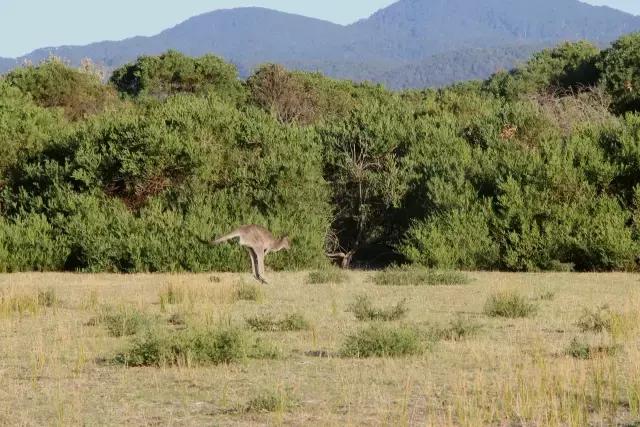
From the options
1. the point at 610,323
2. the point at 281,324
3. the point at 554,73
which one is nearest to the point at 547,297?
the point at 610,323

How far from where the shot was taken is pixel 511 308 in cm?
1550

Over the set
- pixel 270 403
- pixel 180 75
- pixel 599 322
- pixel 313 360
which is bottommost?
pixel 313 360

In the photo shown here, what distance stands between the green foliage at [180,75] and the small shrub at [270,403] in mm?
53528

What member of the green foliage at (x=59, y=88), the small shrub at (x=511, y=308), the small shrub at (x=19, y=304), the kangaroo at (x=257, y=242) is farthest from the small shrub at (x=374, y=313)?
the green foliage at (x=59, y=88)

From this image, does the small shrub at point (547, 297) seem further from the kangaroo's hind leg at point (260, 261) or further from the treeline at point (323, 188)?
the treeline at point (323, 188)

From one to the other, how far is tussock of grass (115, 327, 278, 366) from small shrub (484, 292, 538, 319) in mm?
4960

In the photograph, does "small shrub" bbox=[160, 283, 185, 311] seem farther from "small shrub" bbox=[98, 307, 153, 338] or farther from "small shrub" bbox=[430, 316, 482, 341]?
"small shrub" bbox=[430, 316, 482, 341]

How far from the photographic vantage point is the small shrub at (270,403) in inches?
353

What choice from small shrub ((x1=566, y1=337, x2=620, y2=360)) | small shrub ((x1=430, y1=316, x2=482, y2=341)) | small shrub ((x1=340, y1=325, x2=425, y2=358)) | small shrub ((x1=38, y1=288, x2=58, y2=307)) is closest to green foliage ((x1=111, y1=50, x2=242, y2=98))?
small shrub ((x1=38, y1=288, x2=58, y2=307))

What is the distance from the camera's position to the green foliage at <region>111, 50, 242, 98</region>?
64000 millimetres

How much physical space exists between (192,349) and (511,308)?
18.9ft

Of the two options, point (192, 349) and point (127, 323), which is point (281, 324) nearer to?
point (127, 323)

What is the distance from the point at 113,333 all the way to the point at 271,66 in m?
47.4

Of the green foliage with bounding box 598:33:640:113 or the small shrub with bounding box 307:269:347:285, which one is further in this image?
the green foliage with bounding box 598:33:640:113
